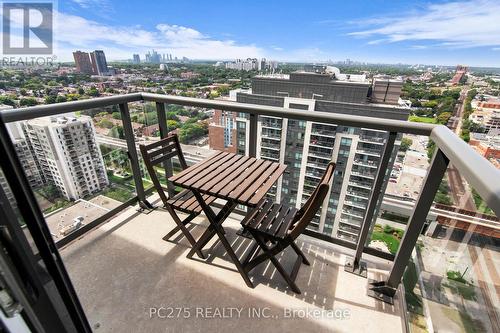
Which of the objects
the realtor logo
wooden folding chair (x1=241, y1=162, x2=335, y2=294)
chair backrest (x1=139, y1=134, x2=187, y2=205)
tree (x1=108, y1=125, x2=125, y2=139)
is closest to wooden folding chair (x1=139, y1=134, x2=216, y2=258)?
chair backrest (x1=139, y1=134, x2=187, y2=205)

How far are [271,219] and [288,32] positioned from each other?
47.3 m

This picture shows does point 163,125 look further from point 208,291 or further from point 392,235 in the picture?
point 392,235

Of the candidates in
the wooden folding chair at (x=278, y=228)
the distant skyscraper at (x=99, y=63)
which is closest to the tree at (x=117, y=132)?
the wooden folding chair at (x=278, y=228)

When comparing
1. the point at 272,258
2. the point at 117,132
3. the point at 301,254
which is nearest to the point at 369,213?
the point at 301,254

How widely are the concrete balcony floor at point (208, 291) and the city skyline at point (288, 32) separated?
2688 cm

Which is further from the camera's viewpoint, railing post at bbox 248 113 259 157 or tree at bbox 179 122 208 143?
tree at bbox 179 122 208 143

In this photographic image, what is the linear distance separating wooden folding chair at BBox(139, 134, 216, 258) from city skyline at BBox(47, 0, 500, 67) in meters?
26.0

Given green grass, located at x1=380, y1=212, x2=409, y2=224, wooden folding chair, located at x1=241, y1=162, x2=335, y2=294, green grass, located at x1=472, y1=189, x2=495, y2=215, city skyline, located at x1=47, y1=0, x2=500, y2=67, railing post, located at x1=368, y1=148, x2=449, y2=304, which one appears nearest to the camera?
green grass, located at x1=472, y1=189, x2=495, y2=215

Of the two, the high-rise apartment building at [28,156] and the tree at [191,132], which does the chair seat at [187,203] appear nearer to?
the tree at [191,132]

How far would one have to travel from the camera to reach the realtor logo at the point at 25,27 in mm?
5598

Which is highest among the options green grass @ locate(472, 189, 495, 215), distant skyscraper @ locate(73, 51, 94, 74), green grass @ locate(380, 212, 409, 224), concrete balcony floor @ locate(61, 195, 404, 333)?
distant skyscraper @ locate(73, 51, 94, 74)

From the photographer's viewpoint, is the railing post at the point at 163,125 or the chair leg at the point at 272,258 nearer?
the chair leg at the point at 272,258

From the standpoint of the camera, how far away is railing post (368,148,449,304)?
1477mm

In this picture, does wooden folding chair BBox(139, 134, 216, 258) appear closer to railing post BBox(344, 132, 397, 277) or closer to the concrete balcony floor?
the concrete balcony floor
